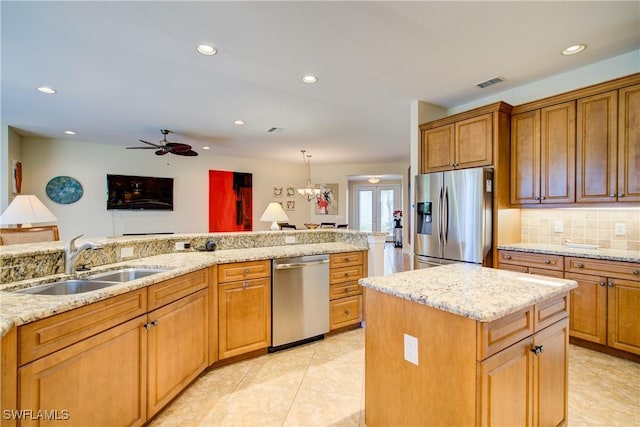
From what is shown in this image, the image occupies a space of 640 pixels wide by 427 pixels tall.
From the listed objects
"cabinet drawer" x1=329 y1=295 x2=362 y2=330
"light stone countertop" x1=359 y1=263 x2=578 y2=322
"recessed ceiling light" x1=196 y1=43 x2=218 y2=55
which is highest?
"recessed ceiling light" x1=196 y1=43 x2=218 y2=55

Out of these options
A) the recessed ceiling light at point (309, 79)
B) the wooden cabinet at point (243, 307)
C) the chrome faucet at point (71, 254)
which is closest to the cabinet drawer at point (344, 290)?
the wooden cabinet at point (243, 307)

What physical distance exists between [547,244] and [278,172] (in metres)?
6.50

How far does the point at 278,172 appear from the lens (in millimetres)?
8352

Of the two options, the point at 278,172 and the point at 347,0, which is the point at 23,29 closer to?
the point at 347,0

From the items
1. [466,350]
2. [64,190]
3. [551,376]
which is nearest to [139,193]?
[64,190]

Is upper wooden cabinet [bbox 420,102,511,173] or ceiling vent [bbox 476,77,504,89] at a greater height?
ceiling vent [bbox 476,77,504,89]

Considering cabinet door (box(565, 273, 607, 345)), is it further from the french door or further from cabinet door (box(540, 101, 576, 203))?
the french door

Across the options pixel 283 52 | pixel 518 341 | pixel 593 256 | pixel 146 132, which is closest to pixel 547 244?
pixel 593 256

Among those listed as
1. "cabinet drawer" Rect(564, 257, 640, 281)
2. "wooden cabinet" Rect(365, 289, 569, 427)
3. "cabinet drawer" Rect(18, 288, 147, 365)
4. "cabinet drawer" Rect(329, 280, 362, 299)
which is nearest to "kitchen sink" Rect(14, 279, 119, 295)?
"cabinet drawer" Rect(18, 288, 147, 365)

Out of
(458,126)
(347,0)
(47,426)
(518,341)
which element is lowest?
(47,426)

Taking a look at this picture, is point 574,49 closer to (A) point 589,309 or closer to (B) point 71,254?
(A) point 589,309

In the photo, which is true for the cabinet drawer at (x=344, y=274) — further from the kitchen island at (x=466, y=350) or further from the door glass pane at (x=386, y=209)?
the door glass pane at (x=386, y=209)

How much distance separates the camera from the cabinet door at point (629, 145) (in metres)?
2.45

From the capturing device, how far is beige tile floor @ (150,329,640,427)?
1.83 meters
